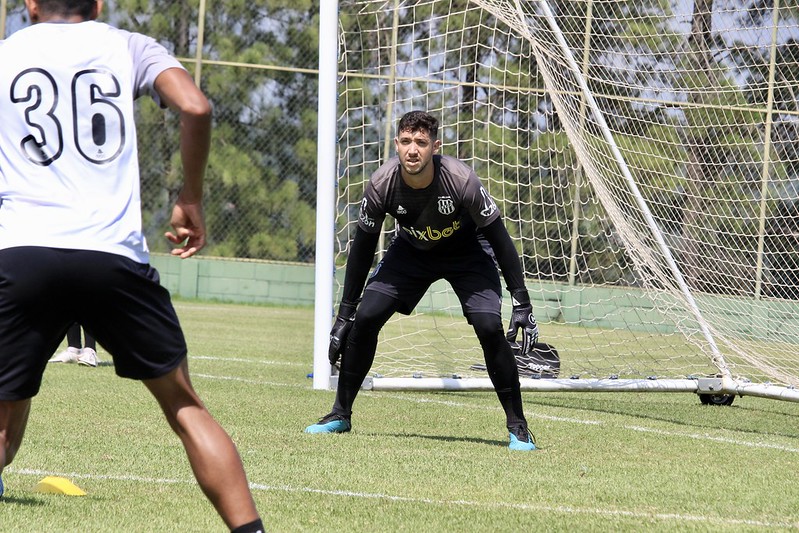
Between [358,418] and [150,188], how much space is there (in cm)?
1548

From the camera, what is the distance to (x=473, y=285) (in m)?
6.76

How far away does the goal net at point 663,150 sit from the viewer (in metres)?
9.25

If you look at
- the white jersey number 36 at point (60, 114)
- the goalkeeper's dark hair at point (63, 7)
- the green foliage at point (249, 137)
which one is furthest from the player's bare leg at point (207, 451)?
the green foliage at point (249, 137)

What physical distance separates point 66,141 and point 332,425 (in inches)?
151

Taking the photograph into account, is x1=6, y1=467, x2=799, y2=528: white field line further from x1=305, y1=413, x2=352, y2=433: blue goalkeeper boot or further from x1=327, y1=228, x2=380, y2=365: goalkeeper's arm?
x1=327, y1=228, x2=380, y2=365: goalkeeper's arm

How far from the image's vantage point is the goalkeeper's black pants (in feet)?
21.7

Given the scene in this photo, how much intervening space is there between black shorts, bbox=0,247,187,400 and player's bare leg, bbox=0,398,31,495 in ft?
1.14

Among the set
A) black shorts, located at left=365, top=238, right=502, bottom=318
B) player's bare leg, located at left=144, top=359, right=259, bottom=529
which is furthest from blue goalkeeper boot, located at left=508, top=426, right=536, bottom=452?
player's bare leg, located at left=144, top=359, right=259, bottom=529

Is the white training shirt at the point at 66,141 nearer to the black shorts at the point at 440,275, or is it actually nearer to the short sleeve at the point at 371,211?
the short sleeve at the point at 371,211

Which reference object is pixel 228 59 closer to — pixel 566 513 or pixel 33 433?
pixel 33 433

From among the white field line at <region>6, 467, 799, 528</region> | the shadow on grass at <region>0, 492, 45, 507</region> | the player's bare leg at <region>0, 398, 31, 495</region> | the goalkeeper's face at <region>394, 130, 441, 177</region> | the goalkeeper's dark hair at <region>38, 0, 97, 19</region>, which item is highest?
the goalkeeper's dark hair at <region>38, 0, 97, 19</region>

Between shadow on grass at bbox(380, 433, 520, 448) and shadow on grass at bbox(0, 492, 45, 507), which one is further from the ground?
shadow on grass at bbox(0, 492, 45, 507)

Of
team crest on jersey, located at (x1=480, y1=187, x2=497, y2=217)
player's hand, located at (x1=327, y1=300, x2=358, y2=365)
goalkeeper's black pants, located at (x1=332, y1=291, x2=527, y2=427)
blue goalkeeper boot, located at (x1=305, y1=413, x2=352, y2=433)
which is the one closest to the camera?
team crest on jersey, located at (x1=480, y1=187, x2=497, y2=217)

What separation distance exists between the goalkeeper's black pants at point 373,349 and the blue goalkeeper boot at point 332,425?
0.13 ft
